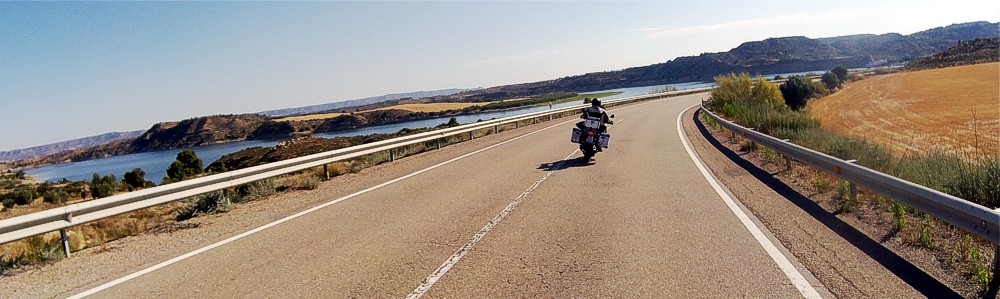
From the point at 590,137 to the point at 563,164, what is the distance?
908mm

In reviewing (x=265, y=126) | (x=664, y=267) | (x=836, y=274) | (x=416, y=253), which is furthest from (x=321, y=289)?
(x=265, y=126)

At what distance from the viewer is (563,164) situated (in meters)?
14.2

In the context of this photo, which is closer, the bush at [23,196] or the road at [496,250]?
the road at [496,250]

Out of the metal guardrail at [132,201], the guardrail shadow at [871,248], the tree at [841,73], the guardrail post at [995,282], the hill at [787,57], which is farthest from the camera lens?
the hill at [787,57]

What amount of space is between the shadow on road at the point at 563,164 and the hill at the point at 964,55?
61.0 meters

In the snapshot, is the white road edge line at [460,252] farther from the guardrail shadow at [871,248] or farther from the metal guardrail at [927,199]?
the metal guardrail at [927,199]

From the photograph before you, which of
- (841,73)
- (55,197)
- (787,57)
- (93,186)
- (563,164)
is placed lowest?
(93,186)

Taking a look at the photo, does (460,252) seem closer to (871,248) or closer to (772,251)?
(772,251)

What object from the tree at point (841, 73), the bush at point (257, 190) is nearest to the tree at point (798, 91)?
the tree at point (841, 73)

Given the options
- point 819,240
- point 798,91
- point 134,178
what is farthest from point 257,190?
point 798,91

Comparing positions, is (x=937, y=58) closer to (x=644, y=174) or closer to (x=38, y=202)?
(x=644, y=174)

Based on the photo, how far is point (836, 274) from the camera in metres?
5.14

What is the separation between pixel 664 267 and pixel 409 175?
29.3ft

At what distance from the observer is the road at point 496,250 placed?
5168 millimetres
